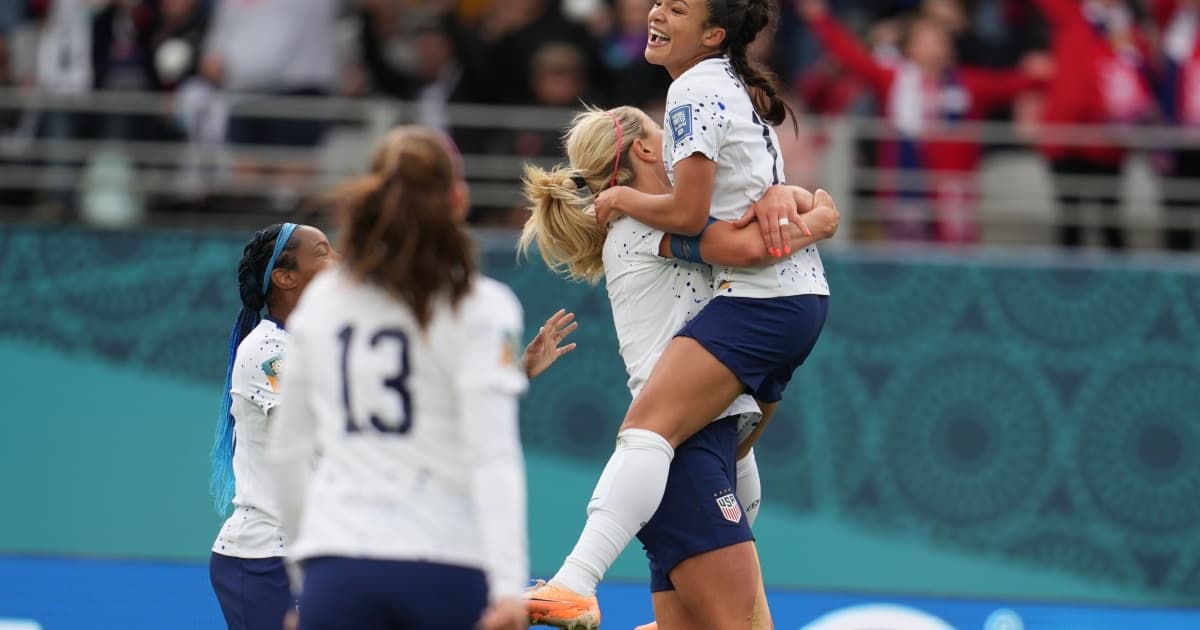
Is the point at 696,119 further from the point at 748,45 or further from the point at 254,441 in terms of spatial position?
the point at 254,441

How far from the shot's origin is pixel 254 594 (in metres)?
4.74

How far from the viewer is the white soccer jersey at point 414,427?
342 cm

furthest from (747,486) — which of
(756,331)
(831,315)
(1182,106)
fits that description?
(1182,106)

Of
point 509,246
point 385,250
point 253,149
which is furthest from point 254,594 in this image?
point 253,149

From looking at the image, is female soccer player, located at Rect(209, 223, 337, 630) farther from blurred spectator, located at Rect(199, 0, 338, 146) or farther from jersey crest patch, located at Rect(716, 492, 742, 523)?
blurred spectator, located at Rect(199, 0, 338, 146)

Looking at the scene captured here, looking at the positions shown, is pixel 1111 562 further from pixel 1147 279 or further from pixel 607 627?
pixel 607 627

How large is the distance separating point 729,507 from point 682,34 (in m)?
1.33

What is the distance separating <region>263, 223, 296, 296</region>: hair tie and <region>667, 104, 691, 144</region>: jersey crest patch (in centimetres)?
109

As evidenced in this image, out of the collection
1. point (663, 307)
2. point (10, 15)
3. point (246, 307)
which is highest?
point (10, 15)

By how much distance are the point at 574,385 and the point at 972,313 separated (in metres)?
2.11

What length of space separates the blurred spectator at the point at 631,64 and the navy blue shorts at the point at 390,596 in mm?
6034

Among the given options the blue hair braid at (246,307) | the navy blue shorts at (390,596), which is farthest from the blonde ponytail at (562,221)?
the navy blue shorts at (390,596)

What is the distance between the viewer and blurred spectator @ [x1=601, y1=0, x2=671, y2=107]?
30.7 ft

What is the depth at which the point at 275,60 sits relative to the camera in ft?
31.7
